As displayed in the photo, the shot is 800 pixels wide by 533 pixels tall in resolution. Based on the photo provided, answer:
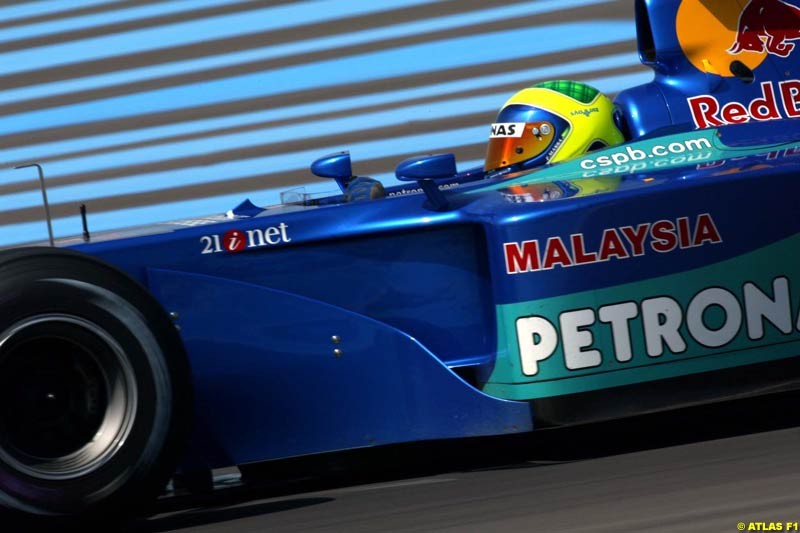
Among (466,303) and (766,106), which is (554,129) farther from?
(466,303)

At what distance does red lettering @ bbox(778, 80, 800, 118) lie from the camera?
4.38 meters

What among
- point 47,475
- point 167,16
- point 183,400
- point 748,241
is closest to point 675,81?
point 748,241

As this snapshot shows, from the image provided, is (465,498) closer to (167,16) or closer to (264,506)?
(264,506)

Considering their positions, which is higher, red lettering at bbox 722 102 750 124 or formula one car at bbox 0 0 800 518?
red lettering at bbox 722 102 750 124

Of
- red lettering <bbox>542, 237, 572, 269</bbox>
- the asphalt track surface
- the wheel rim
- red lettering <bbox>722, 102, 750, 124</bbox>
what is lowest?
the asphalt track surface

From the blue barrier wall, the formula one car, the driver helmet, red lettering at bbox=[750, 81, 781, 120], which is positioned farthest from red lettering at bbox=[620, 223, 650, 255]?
the blue barrier wall

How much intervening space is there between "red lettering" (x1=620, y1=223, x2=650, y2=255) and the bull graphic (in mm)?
1182

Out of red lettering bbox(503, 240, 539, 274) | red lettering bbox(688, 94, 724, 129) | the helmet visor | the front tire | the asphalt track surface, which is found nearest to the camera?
the asphalt track surface

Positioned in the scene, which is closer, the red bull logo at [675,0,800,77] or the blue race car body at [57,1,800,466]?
the blue race car body at [57,1,800,466]

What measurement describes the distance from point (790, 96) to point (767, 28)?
0.30 meters

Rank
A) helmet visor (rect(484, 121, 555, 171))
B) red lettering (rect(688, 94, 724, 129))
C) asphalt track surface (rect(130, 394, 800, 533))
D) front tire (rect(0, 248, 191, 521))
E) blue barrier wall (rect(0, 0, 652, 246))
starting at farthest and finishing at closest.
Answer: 1. blue barrier wall (rect(0, 0, 652, 246))
2. helmet visor (rect(484, 121, 555, 171))
3. red lettering (rect(688, 94, 724, 129))
4. front tire (rect(0, 248, 191, 521))
5. asphalt track surface (rect(130, 394, 800, 533))

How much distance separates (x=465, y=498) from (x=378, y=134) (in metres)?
4.71

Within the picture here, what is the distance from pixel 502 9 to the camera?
8.29m

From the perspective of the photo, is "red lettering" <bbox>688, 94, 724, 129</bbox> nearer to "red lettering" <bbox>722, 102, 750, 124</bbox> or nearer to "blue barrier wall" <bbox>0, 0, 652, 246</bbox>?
"red lettering" <bbox>722, 102, 750, 124</bbox>
